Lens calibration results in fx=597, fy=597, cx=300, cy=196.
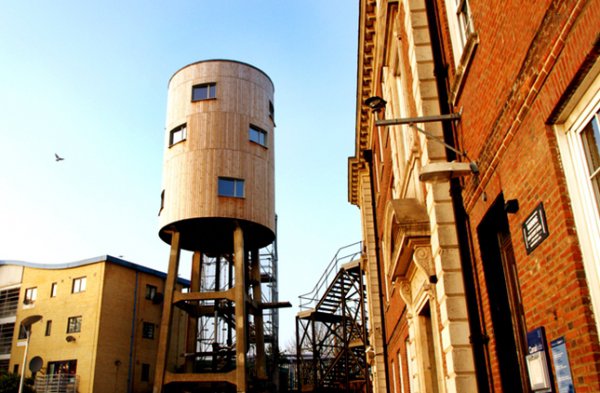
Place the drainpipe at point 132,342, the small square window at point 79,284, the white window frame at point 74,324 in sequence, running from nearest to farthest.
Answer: the white window frame at point 74,324
the drainpipe at point 132,342
the small square window at point 79,284

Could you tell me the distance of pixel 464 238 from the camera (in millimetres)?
7484

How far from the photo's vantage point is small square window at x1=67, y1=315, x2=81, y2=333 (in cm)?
3503

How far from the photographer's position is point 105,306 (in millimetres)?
34938

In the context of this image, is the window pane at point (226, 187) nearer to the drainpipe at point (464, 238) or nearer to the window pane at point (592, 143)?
the drainpipe at point (464, 238)

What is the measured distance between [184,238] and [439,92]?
19.7 meters

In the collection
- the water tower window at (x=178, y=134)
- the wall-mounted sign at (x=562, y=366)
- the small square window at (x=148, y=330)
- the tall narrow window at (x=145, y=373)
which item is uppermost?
the water tower window at (x=178, y=134)

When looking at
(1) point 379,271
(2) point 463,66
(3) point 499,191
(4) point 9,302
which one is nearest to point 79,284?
(4) point 9,302

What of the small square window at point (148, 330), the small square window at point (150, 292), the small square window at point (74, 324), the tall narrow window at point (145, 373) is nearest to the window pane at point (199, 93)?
the small square window at point (150, 292)

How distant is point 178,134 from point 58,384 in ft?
53.7

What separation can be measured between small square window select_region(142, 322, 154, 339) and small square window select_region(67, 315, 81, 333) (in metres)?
4.02

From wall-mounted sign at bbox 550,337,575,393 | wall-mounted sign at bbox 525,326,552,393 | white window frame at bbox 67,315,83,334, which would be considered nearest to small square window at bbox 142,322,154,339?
white window frame at bbox 67,315,83,334

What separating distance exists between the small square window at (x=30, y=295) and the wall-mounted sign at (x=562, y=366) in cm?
3940

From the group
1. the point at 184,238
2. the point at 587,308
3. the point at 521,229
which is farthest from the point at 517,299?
the point at 184,238

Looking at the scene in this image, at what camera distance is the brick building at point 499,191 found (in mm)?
4328
